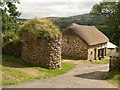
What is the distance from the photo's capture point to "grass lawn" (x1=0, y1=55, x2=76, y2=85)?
785 inches

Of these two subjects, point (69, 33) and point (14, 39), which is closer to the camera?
point (14, 39)

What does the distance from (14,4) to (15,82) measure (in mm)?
19632

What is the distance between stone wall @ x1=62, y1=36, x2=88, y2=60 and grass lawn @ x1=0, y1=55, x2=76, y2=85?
11.6 meters

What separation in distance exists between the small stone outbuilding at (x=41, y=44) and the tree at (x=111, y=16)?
2439 cm

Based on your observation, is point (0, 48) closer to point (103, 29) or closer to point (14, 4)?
point (14, 4)

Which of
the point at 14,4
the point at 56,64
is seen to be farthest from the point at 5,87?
the point at 14,4

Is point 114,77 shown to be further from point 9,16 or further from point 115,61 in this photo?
point 9,16

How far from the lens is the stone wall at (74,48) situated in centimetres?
3781

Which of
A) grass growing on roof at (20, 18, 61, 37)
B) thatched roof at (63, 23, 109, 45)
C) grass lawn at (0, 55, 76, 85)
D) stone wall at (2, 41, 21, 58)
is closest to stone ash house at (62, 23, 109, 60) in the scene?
thatched roof at (63, 23, 109, 45)

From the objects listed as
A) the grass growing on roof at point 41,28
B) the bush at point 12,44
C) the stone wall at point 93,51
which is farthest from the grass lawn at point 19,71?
the stone wall at point 93,51

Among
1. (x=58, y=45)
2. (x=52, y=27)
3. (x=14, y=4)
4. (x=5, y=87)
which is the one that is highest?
(x=14, y=4)

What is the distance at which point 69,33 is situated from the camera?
39.0 meters

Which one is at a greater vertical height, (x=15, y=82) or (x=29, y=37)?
(x=29, y=37)

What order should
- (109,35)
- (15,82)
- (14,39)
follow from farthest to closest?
(109,35) < (14,39) < (15,82)
